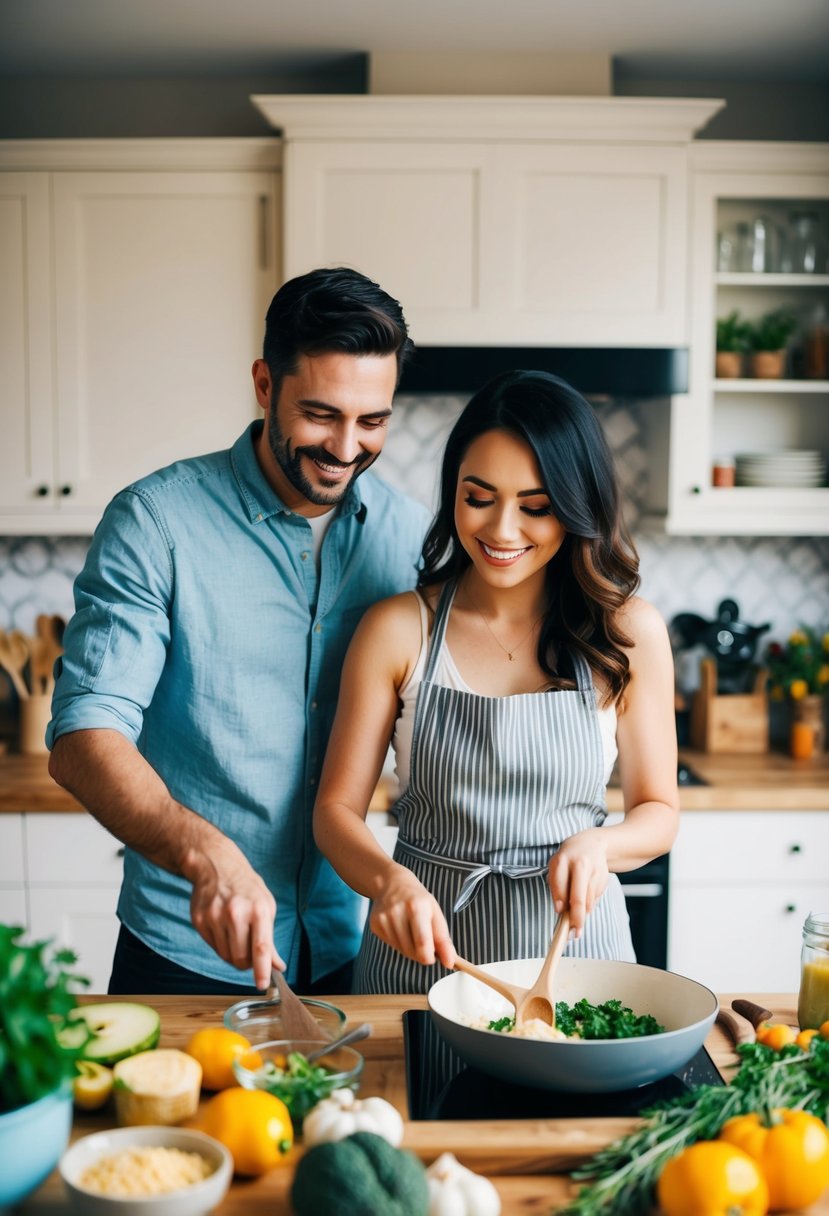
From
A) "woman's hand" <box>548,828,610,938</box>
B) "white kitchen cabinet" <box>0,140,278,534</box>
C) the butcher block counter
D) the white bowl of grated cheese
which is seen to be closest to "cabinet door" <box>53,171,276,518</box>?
"white kitchen cabinet" <box>0,140,278,534</box>

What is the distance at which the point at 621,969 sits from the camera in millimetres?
1399

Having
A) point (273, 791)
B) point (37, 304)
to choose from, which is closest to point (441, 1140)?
point (273, 791)

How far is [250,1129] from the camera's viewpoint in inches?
40.9

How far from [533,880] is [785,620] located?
7.22 feet

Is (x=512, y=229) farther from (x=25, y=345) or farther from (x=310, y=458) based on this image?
(x=310, y=458)

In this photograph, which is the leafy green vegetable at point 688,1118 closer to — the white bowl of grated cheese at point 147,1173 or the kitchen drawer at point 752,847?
the white bowl of grated cheese at point 147,1173

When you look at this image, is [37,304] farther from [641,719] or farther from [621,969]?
[621,969]

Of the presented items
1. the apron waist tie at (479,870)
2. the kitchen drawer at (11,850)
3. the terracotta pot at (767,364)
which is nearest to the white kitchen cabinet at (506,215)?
the terracotta pot at (767,364)

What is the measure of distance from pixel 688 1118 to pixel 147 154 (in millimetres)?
2759

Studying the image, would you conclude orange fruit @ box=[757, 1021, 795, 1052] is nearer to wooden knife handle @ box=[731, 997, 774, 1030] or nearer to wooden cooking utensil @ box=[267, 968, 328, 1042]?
wooden knife handle @ box=[731, 997, 774, 1030]

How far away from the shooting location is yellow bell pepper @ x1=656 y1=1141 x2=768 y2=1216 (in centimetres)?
94

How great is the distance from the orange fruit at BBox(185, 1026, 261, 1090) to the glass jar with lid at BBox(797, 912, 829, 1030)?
0.67 metres

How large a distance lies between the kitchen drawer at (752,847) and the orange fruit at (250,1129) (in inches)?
79.3

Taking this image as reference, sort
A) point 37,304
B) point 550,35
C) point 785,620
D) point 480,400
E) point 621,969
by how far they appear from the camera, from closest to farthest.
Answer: point 621,969 < point 480,400 < point 550,35 < point 37,304 < point 785,620
